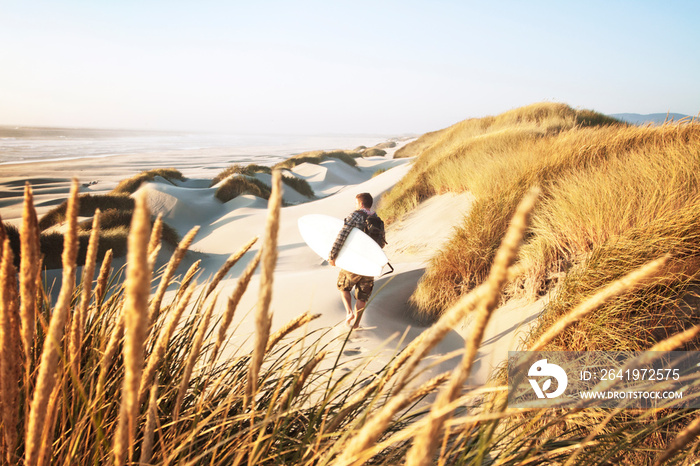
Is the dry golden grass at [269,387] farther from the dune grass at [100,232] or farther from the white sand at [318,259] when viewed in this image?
the dune grass at [100,232]

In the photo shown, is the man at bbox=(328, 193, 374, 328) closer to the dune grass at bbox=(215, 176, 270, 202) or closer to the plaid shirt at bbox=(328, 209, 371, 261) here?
the plaid shirt at bbox=(328, 209, 371, 261)

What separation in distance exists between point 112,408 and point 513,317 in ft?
12.0

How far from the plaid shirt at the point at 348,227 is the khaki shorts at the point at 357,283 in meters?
0.28

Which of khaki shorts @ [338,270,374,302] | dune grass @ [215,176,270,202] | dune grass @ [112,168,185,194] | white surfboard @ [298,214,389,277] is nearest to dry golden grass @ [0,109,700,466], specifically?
white surfboard @ [298,214,389,277]

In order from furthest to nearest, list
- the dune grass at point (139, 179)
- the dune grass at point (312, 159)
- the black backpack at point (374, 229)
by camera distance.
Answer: the dune grass at point (312, 159) → the dune grass at point (139, 179) → the black backpack at point (374, 229)

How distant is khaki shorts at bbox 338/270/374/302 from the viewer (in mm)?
4742

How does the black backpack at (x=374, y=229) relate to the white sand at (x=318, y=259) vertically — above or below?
above

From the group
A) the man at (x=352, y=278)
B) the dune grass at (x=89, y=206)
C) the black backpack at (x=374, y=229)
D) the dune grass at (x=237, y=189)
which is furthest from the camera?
the dune grass at (x=237, y=189)

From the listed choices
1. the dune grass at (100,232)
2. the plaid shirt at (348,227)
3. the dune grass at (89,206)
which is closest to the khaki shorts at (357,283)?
the plaid shirt at (348,227)

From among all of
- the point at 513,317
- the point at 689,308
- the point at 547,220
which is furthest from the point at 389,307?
the point at 689,308

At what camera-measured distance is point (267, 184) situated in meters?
19.4

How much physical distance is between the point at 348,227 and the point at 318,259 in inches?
180

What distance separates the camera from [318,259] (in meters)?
9.30

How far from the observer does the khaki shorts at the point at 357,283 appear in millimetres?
4742
